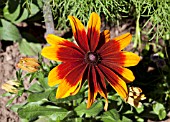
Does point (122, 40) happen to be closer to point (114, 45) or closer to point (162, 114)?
point (114, 45)

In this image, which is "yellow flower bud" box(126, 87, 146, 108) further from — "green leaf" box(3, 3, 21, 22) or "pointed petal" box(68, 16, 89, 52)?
"green leaf" box(3, 3, 21, 22)

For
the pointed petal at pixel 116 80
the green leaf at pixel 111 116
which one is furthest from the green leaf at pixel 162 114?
the pointed petal at pixel 116 80

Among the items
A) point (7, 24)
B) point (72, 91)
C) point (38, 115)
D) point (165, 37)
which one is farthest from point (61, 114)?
point (165, 37)

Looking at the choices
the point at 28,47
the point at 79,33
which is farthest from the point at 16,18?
the point at 79,33

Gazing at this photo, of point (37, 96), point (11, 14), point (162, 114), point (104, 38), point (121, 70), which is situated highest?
point (11, 14)

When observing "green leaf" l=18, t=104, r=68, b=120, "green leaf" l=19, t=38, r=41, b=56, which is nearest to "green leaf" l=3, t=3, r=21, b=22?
"green leaf" l=19, t=38, r=41, b=56

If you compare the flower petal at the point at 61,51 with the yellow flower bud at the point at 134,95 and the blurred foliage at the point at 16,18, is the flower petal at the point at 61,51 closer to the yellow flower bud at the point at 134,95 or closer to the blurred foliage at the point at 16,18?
the yellow flower bud at the point at 134,95
